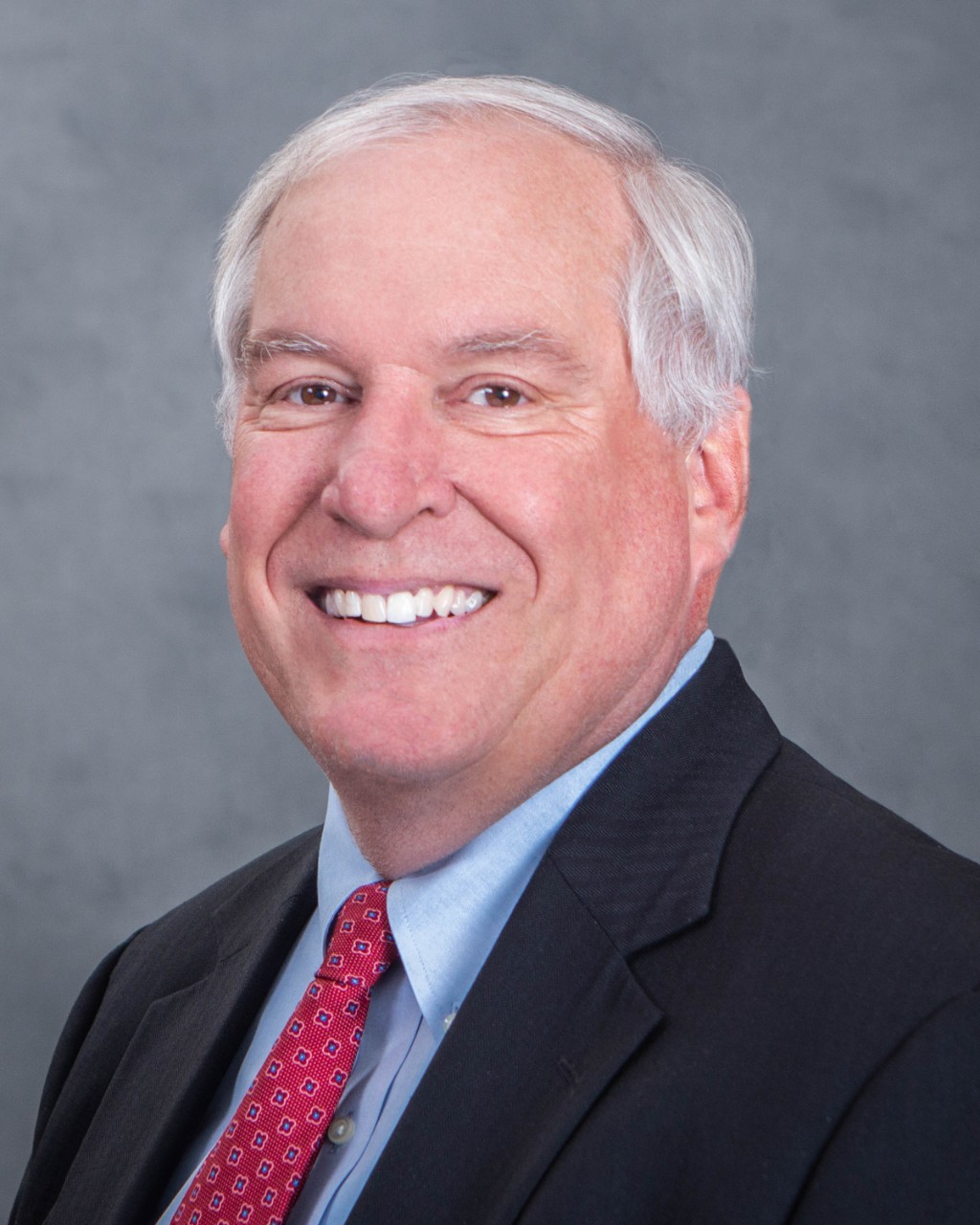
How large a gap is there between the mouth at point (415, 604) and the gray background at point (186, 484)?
202 cm

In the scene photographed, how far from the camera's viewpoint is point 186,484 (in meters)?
4.23

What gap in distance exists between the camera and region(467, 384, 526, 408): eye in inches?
79.8

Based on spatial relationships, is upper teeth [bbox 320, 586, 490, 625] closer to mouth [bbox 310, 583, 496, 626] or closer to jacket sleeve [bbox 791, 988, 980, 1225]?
mouth [bbox 310, 583, 496, 626]

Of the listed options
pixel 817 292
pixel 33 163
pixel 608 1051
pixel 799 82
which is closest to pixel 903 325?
pixel 817 292

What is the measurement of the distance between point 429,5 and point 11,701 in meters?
2.17

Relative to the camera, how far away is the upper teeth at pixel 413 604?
203 cm

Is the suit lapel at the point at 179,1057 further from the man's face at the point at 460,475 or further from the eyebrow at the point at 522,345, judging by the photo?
the eyebrow at the point at 522,345

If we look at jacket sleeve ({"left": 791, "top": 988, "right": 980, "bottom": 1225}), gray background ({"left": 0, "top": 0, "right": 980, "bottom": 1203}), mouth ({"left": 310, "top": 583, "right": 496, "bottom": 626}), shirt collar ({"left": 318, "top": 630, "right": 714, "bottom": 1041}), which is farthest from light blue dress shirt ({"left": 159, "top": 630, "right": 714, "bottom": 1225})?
gray background ({"left": 0, "top": 0, "right": 980, "bottom": 1203})

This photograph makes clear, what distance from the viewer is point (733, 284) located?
89.2 inches

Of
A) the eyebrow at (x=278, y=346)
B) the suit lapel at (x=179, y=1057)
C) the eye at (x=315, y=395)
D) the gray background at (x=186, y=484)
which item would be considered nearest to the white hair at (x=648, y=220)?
the eyebrow at (x=278, y=346)

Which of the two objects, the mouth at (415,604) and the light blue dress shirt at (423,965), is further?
the mouth at (415,604)

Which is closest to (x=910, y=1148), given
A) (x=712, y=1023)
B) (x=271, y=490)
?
(x=712, y=1023)

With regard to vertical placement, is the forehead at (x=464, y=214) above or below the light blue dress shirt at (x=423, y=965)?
above

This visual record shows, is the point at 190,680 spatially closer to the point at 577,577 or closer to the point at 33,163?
the point at 33,163
